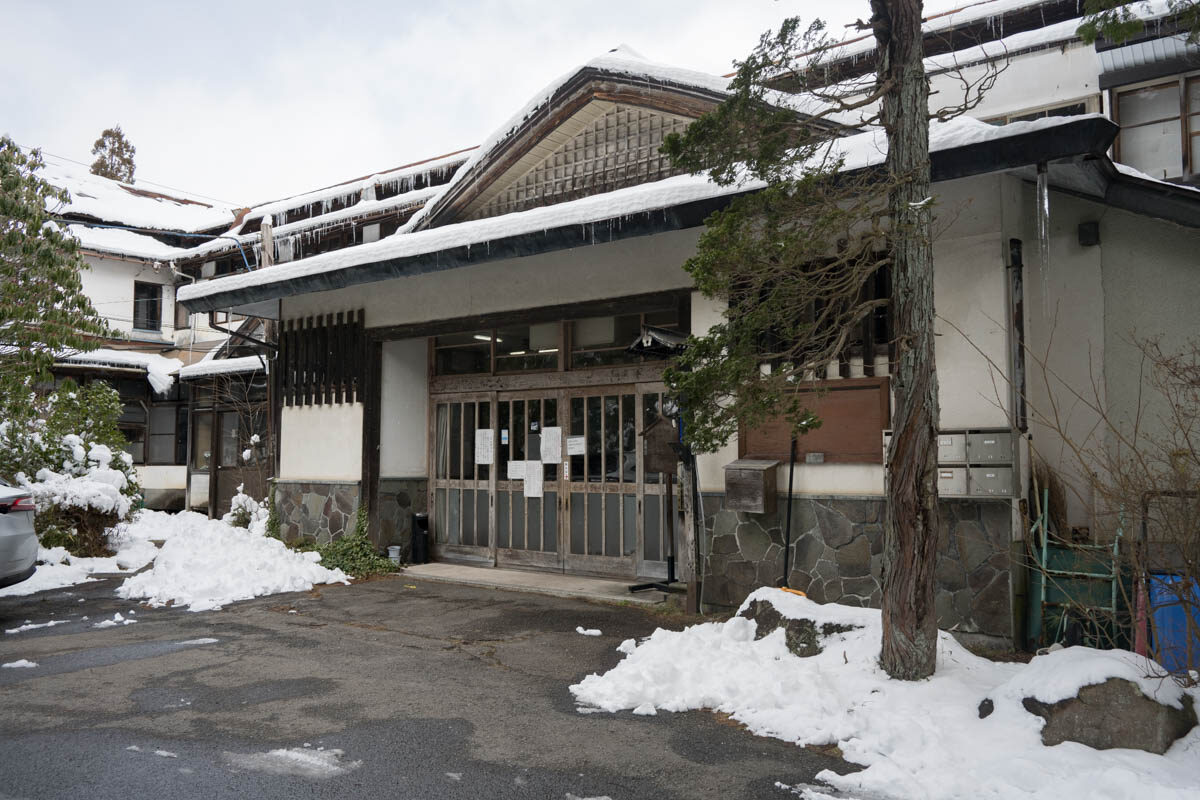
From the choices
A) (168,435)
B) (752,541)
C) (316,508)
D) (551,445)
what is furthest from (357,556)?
(168,435)

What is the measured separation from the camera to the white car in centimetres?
749

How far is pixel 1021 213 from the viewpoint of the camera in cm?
714

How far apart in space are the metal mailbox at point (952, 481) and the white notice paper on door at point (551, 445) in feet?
15.4

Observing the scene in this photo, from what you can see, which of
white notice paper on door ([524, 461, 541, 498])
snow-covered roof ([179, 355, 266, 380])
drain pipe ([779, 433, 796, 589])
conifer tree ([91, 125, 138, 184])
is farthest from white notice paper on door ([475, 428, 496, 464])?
conifer tree ([91, 125, 138, 184])

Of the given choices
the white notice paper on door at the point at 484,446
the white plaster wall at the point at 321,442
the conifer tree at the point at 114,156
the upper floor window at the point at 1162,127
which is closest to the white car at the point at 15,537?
the white plaster wall at the point at 321,442

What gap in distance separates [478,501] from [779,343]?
513 centimetres

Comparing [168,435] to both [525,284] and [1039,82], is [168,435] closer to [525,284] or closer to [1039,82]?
[525,284]

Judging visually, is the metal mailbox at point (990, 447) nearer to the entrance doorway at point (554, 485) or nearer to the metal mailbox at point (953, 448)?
the metal mailbox at point (953, 448)

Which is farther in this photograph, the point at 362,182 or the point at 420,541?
the point at 362,182

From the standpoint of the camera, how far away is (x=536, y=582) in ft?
31.3

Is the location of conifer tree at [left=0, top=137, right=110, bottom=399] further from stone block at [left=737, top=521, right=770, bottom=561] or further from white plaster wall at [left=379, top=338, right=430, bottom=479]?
stone block at [left=737, top=521, right=770, bottom=561]

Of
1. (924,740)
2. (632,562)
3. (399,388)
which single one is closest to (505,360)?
(399,388)

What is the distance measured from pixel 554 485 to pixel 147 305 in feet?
57.2

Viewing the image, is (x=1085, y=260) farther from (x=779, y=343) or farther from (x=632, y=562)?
(x=632, y=562)
